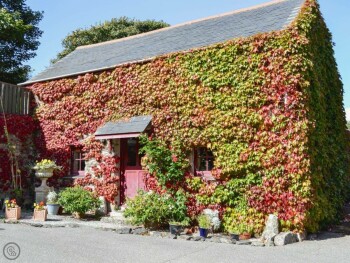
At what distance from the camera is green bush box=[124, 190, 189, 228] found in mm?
9273

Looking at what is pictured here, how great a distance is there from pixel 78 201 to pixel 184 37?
23.2 ft

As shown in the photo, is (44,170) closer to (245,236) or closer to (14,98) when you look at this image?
(14,98)

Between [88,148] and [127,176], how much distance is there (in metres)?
1.80

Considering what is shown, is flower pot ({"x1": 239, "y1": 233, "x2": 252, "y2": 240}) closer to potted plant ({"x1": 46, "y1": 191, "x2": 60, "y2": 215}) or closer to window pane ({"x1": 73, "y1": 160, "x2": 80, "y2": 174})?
potted plant ({"x1": 46, "y1": 191, "x2": 60, "y2": 215})

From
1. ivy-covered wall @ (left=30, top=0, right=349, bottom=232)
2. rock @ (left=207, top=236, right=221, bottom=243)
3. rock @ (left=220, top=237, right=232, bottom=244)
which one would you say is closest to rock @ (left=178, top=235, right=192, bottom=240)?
rock @ (left=207, top=236, right=221, bottom=243)

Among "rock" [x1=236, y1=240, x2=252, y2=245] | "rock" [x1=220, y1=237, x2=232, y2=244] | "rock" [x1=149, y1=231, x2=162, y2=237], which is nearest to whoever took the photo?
"rock" [x1=236, y1=240, x2=252, y2=245]

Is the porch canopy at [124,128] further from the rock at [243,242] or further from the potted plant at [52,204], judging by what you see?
the rock at [243,242]

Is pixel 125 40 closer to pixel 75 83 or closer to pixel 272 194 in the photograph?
pixel 75 83

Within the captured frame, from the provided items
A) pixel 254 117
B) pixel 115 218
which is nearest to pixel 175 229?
pixel 115 218

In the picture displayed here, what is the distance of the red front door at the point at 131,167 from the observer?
11.6 metres

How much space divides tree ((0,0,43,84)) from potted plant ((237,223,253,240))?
18.1 meters

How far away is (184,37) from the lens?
1338cm

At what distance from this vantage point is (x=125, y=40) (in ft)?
55.3

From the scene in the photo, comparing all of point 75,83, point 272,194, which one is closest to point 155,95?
point 75,83
